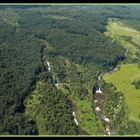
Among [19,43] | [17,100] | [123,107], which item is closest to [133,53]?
[19,43]

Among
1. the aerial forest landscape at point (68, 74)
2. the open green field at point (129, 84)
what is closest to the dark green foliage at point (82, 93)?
the aerial forest landscape at point (68, 74)

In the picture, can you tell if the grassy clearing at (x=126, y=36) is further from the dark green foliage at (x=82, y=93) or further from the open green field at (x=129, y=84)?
the dark green foliage at (x=82, y=93)

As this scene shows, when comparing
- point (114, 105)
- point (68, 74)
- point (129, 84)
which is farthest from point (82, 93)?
point (68, 74)

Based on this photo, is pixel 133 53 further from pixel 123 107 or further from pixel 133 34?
pixel 123 107

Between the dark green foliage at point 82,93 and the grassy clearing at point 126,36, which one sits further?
the grassy clearing at point 126,36

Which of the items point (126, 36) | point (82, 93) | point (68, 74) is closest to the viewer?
point (82, 93)

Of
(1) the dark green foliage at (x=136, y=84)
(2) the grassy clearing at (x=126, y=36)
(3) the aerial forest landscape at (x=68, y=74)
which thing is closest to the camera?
(3) the aerial forest landscape at (x=68, y=74)

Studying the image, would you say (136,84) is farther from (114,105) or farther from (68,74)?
(68,74)
